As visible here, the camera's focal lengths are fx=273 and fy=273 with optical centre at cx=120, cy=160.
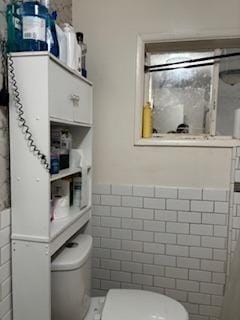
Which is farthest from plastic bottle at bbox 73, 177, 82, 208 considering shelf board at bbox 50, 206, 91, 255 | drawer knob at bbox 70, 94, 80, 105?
drawer knob at bbox 70, 94, 80, 105

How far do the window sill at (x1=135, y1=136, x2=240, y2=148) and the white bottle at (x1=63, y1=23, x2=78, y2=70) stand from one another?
2.14ft

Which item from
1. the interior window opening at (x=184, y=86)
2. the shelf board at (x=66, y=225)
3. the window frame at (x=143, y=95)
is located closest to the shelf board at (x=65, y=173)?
the shelf board at (x=66, y=225)

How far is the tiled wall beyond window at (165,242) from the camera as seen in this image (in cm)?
170

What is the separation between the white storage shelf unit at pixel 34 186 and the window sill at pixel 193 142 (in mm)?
681

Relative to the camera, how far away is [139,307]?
4.51 feet

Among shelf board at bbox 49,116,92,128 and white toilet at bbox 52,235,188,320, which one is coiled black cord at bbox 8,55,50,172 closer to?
shelf board at bbox 49,116,92,128

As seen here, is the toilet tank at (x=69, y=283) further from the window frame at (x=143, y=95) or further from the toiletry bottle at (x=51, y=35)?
the toiletry bottle at (x=51, y=35)

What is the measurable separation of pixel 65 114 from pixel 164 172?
30.6 inches

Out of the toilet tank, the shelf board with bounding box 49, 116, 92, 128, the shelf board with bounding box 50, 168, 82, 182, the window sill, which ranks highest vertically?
the shelf board with bounding box 49, 116, 92, 128

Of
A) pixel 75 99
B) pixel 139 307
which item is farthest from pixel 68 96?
pixel 139 307

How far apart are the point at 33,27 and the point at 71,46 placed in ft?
0.94

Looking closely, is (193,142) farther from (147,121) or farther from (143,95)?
(143,95)

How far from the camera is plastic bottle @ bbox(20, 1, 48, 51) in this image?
1.04 metres

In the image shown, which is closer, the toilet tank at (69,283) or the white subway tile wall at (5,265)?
the white subway tile wall at (5,265)
